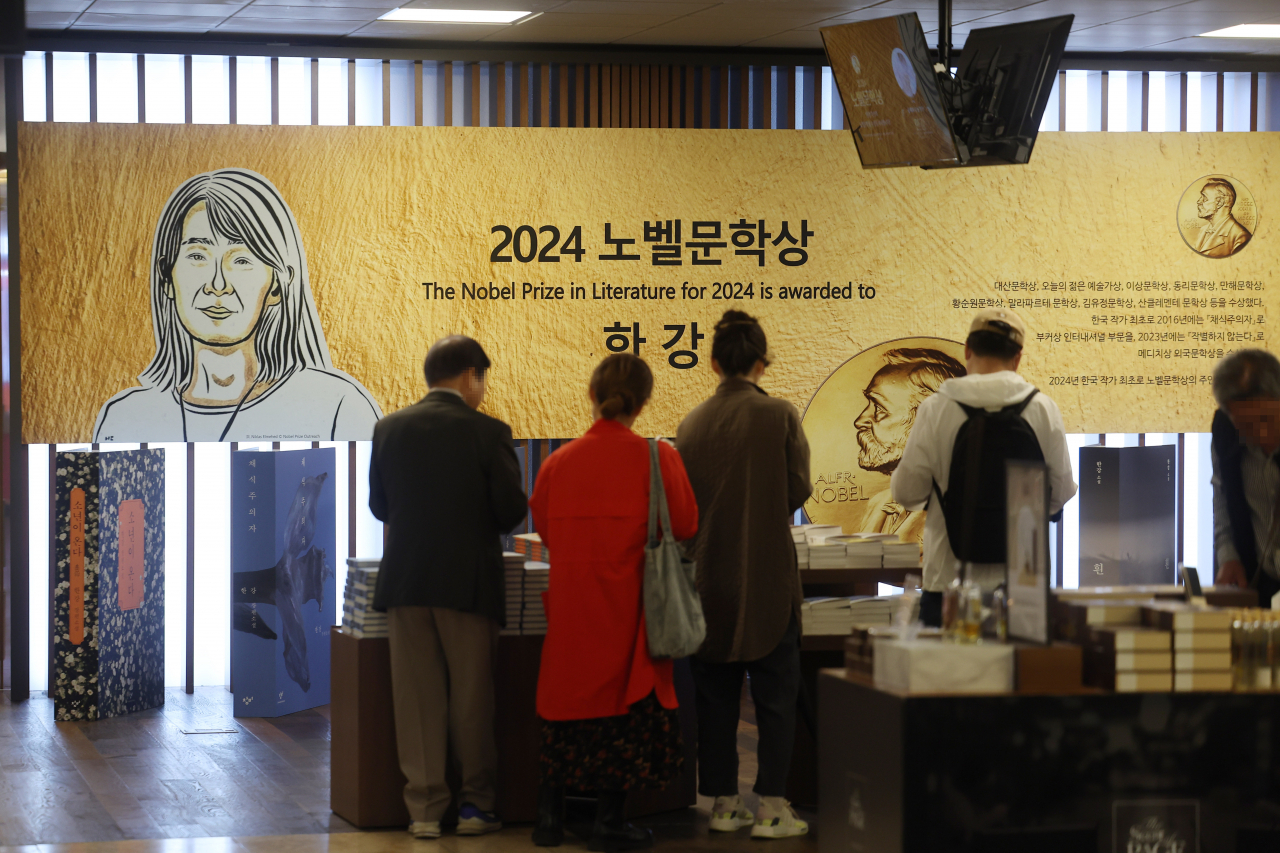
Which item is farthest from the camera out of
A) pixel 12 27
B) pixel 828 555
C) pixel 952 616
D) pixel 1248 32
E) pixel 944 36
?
pixel 1248 32

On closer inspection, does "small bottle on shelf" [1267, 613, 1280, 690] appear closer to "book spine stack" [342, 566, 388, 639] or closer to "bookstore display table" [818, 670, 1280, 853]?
"bookstore display table" [818, 670, 1280, 853]

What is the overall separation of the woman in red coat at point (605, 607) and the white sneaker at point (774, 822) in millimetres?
441

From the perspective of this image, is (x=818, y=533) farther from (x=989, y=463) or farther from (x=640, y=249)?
(x=640, y=249)

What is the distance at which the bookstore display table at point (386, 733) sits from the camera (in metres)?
4.64

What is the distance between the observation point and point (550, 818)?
176 inches

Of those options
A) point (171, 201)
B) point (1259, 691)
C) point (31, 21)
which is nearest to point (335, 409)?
point (171, 201)

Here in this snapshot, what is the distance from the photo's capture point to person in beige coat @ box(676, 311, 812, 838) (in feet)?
14.6

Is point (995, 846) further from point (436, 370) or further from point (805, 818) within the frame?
point (436, 370)

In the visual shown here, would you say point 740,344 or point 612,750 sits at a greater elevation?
point 740,344

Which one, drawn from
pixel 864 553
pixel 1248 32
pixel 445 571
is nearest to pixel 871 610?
pixel 864 553

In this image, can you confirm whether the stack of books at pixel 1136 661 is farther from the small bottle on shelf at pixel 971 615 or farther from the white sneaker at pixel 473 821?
the white sneaker at pixel 473 821

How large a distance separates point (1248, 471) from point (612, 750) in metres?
2.13

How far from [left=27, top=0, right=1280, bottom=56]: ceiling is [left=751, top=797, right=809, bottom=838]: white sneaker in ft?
11.3

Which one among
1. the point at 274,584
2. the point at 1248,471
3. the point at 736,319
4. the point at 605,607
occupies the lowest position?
the point at 274,584
